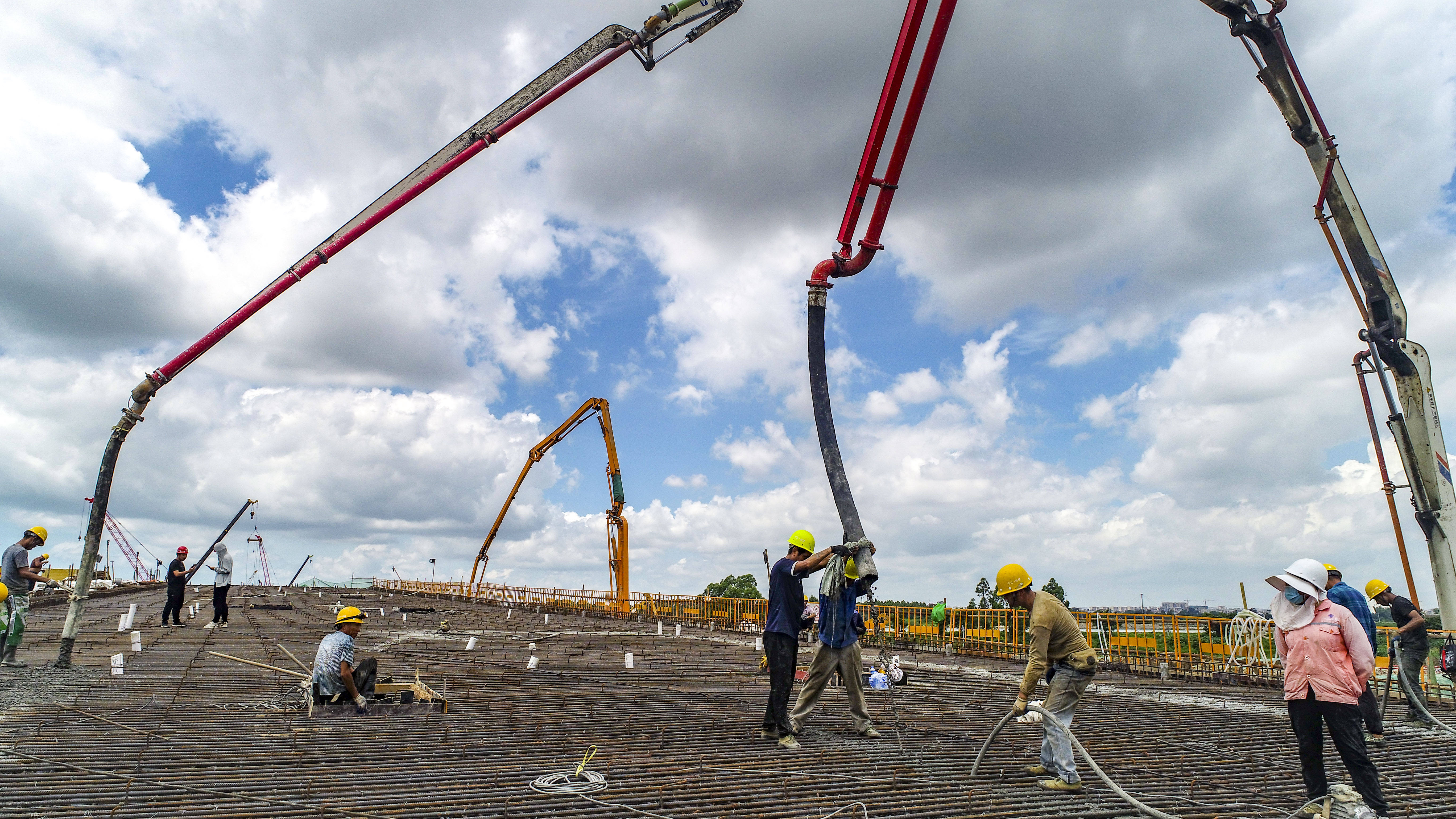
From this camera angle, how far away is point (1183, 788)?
5.49 metres

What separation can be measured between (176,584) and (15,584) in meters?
7.43

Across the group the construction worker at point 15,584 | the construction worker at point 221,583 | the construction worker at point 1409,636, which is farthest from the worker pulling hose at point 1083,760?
the construction worker at point 221,583

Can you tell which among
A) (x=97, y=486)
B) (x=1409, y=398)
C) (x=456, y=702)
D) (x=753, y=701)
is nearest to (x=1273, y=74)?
(x=1409, y=398)

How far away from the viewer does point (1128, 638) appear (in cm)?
1457

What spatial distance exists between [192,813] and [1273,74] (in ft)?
48.2

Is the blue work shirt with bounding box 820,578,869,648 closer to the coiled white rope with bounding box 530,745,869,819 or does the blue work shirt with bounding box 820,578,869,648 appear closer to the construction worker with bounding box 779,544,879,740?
the construction worker with bounding box 779,544,879,740

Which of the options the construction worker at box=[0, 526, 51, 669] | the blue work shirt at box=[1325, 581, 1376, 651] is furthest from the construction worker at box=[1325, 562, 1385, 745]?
the construction worker at box=[0, 526, 51, 669]

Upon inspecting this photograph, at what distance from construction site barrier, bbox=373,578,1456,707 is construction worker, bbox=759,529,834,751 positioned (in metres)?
2.50

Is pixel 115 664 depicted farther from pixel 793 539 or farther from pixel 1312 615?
pixel 1312 615

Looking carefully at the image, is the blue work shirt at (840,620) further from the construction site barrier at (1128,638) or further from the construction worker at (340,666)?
the construction worker at (340,666)

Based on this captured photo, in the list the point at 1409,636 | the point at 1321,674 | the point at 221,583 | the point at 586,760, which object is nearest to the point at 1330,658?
the point at 1321,674

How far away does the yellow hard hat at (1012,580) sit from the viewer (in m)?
5.76

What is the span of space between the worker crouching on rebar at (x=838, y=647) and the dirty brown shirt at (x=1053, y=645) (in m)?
1.59

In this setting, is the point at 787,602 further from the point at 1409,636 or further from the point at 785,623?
the point at 1409,636
